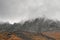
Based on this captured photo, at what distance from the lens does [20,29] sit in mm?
20141

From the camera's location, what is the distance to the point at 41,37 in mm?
18828

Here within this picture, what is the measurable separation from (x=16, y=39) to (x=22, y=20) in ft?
12.2

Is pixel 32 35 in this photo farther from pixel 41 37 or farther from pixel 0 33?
pixel 0 33

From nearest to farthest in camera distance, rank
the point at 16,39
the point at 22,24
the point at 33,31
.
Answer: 1. the point at 16,39
2. the point at 33,31
3. the point at 22,24

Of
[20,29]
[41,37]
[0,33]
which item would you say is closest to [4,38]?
[0,33]

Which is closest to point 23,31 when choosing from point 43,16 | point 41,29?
point 41,29

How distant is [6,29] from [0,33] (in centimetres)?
83

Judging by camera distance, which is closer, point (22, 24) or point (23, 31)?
point (23, 31)

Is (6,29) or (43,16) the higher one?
(43,16)

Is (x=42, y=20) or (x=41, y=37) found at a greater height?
(x=42, y=20)

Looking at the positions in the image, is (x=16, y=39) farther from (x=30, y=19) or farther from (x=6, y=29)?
(x=30, y=19)

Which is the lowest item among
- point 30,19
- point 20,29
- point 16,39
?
point 16,39

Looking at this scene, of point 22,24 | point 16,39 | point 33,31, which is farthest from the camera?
point 22,24

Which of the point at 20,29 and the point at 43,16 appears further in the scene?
the point at 43,16
